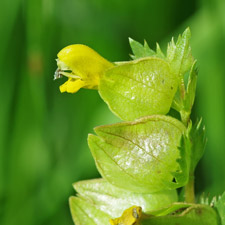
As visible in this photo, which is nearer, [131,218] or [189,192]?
[131,218]

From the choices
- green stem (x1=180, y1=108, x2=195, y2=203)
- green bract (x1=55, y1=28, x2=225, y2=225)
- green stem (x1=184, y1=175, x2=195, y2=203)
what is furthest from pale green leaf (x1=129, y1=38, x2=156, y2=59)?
green stem (x1=184, y1=175, x2=195, y2=203)

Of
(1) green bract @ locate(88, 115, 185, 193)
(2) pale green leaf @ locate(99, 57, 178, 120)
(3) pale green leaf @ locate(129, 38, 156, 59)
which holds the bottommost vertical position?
(1) green bract @ locate(88, 115, 185, 193)

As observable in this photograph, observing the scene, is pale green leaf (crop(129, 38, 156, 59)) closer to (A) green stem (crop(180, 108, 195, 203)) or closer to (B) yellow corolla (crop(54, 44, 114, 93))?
(B) yellow corolla (crop(54, 44, 114, 93))

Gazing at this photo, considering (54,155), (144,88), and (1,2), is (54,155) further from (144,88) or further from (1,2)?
(144,88)

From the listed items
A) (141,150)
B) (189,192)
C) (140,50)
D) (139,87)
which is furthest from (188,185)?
(140,50)

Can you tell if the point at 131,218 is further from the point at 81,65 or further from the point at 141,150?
the point at 81,65

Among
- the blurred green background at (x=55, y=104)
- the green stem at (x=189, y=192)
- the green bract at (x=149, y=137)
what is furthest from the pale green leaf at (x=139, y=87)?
the blurred green background at (x=55, y=104)
